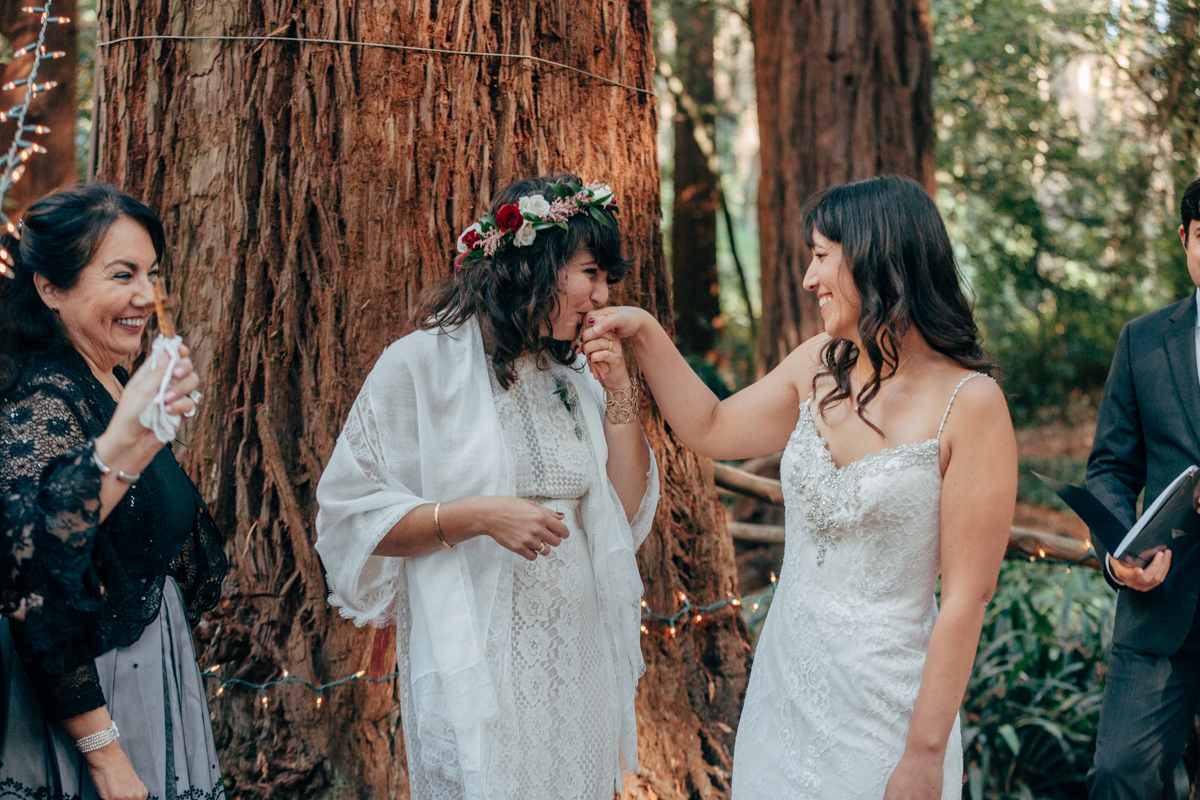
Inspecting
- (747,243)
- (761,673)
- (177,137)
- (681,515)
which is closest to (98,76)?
(177,137)

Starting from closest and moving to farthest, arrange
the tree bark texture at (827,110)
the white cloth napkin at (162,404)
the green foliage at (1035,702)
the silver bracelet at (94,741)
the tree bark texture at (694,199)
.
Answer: the white cloth napkin at (162,404), the silver bracelet at (94,741), the green foliage at (1035,702), the tree bark texture at (827,110), the tree bark texture at (694,199)

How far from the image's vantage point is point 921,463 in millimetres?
1950

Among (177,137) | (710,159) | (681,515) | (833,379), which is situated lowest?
(681,515)

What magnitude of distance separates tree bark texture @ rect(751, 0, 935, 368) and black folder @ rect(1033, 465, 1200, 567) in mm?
3603

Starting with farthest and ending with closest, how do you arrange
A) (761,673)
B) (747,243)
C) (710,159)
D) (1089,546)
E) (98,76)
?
(747,243), (710,159), (1089,546), (98,76), (761,673)

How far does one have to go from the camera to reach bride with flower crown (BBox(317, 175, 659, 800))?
6.69 ft

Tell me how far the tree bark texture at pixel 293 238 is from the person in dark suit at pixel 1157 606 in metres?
2.09

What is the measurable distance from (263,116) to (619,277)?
3.97 feet

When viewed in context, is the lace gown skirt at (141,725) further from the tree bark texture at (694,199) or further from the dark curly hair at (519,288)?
the tree bark texture at (694,199)

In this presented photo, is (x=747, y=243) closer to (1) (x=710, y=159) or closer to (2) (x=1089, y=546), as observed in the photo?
(1) (x=710, y=159)

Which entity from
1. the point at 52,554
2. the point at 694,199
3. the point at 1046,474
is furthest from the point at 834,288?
the point at 694,199

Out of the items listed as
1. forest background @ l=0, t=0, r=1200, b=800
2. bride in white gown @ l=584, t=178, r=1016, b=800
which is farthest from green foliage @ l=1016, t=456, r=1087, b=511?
bride in white gown @ l=584, t=178, r=1016, b=800

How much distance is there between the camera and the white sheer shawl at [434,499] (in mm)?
2021


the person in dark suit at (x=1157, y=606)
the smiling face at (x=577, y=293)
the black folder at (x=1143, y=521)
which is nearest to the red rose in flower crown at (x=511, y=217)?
the smiling face at (x=577, y=293)
